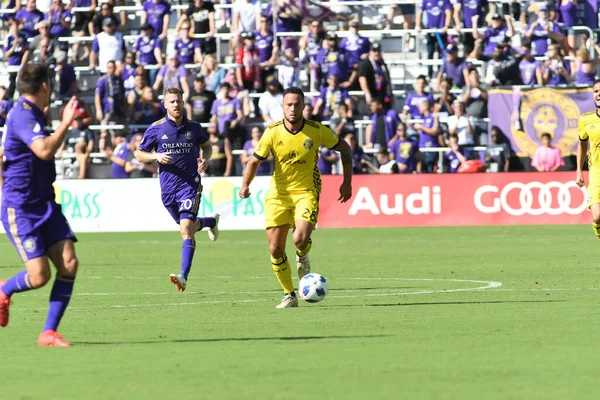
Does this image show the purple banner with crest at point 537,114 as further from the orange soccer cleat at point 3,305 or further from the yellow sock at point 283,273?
the orange soccer cleat at point 3,305

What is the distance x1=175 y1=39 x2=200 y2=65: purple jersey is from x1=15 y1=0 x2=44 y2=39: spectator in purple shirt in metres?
4.17

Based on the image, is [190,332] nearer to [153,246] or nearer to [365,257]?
[365,257]

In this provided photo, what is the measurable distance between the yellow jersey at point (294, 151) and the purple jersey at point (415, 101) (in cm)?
1714

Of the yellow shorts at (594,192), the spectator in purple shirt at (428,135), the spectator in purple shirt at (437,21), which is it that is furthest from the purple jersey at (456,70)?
the yellow shorts at (594,192)

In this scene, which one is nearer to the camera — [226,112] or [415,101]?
[226,112]

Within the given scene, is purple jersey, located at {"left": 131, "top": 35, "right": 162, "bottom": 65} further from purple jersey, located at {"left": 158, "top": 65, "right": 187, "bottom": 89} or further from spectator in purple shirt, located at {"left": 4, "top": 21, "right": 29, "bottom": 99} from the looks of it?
spectator in purple shirt, located at {"left": 4, "top": 21, "right": 29, "bottom": 99}

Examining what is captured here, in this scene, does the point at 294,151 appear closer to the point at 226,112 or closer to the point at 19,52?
the point at 226,112

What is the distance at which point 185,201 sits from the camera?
51.5 feet

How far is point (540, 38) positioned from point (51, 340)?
23.3 meters

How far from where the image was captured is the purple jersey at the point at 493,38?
31.0 meters

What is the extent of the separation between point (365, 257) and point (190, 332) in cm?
1021

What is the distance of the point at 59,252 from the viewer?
31.1 ft

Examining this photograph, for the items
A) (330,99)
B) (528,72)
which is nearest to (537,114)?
(528,72)

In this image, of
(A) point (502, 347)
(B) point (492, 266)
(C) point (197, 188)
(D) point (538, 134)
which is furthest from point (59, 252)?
(D) point (538, 134)
